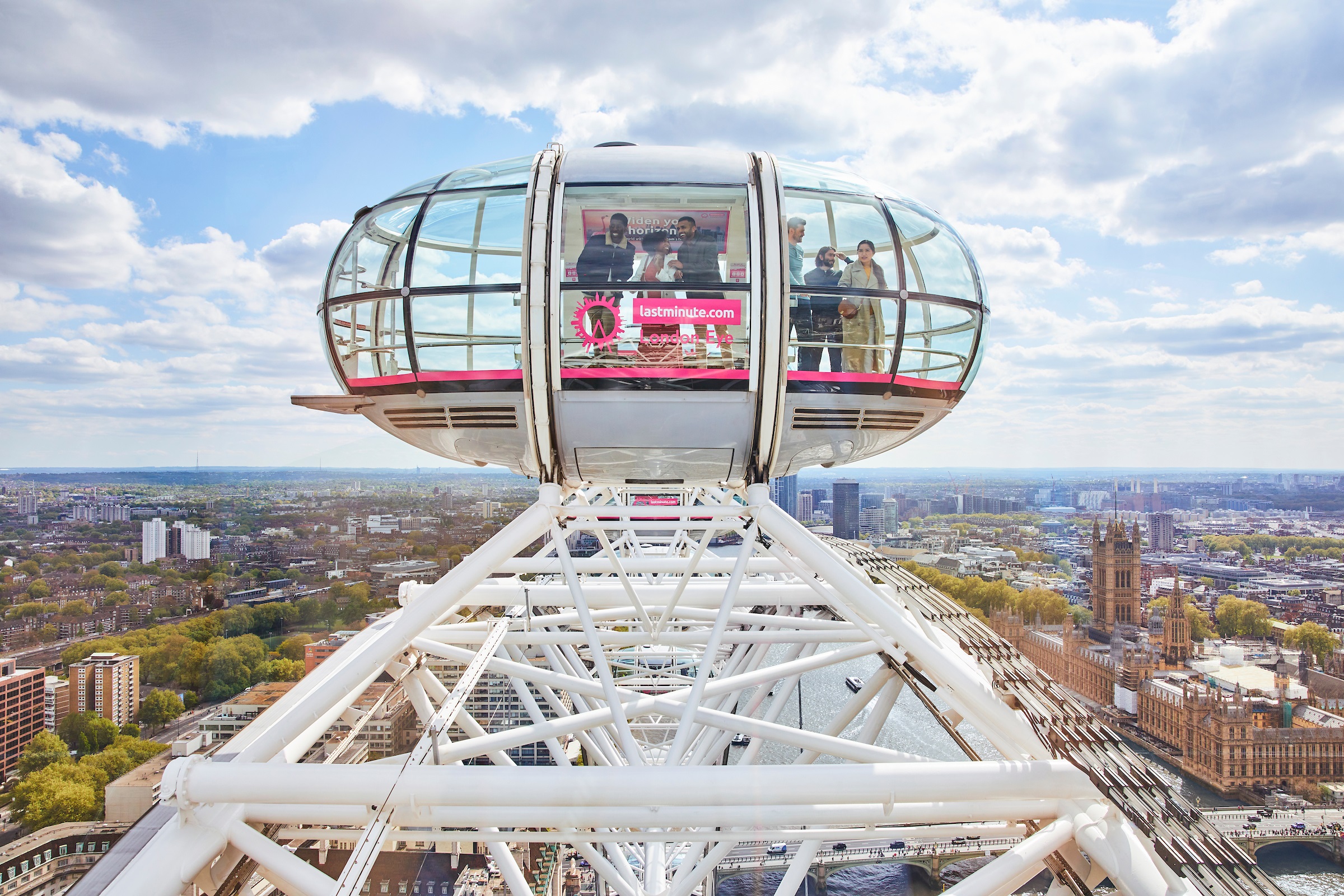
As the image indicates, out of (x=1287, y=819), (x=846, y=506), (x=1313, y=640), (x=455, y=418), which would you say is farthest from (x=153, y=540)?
(x=1313, y=640)

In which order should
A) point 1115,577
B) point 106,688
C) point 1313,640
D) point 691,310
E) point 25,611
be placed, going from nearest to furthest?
point 691,310 < point 106,688 < point 25,611 < point 1313,640 < point 1115,577

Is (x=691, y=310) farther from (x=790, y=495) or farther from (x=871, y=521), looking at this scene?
(x=790, y=495)

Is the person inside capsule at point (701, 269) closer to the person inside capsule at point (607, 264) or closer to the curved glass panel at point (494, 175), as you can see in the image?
the person inside capsule at point (607, 264)

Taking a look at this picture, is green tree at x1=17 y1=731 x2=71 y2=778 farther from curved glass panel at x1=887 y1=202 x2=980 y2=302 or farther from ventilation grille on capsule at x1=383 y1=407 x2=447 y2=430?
curved glass panel at x1=887 y1=202 x2=980 y2=302

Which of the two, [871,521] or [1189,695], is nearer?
[1189,695]

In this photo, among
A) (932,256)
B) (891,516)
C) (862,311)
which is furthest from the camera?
(891,516)

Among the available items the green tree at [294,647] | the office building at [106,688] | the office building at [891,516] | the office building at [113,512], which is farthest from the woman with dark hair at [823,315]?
the office building at [891,516]

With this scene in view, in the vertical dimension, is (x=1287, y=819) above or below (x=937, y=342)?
below
